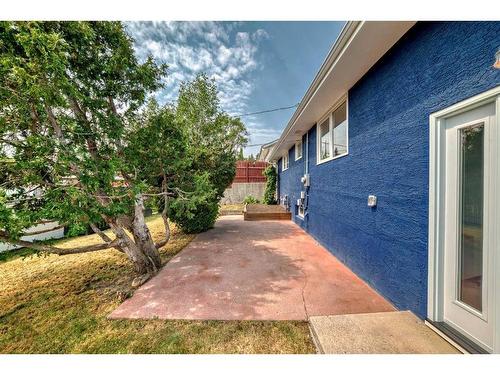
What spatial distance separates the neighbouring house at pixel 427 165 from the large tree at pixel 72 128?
11.9 feet

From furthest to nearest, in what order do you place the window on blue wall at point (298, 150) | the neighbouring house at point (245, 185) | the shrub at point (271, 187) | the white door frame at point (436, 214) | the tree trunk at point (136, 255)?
the neighbouring house at point (245, 185), the shrub at point (271, 187), the window on blue wall at point (298, 150), the tree trunk at point (136, 255), the white door frame at point (436, 214)

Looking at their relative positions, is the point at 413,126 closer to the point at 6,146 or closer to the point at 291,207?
the point at 6,146

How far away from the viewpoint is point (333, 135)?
4602mm

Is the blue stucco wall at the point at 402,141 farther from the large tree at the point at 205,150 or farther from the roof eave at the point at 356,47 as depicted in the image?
the large tree at the point at 205,150

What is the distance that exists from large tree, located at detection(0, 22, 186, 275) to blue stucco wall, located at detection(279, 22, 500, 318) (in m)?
3.81

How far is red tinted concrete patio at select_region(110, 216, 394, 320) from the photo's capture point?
2.52 m

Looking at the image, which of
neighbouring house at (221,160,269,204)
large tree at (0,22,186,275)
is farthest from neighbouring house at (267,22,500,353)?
neighbouring house at (221,160,269,204)

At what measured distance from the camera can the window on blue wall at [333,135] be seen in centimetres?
411

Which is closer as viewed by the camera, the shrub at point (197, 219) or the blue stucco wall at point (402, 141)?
the blue stucco wall at point (402, 141)

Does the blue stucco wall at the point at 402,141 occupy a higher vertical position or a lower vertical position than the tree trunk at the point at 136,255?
higher

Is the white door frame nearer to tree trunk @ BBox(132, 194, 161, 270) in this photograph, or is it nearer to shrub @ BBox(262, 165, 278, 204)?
tree trunk @ BBox(132, 194, 161, 270)

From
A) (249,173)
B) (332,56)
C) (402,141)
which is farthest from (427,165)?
(249,173)

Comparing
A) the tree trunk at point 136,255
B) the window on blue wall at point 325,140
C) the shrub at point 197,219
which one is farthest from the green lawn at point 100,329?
the window on blue wall at point 325,140
